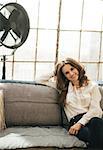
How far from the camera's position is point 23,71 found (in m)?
3.98

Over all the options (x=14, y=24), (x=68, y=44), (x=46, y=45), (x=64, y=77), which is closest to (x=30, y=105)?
(x=64, y=77)

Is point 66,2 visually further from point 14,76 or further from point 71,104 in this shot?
point 71,104

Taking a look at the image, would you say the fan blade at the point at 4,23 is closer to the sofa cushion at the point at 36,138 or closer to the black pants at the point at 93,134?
the sofa cushion at the point at 36,138

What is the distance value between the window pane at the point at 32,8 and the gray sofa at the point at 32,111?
123 centimetres

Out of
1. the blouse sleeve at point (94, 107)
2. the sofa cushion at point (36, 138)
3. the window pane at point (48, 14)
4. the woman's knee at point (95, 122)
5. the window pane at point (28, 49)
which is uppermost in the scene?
the window pane at point (48, 14)

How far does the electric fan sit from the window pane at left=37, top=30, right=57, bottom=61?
90cm

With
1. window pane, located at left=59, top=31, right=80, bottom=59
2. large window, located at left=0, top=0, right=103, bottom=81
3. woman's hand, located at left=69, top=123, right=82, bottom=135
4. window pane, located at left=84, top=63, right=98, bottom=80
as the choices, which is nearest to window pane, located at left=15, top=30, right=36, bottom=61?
large window, located at left=0, top=0, right=103, bottom=81

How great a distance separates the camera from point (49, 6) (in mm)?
3900

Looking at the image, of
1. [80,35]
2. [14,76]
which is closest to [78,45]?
[80,35]

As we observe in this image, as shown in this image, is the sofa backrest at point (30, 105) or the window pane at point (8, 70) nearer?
the sofa backrest at point (30, 105)

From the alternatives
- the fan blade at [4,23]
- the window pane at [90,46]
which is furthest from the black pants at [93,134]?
the window pane at [90,46]

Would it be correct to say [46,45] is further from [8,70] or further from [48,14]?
[8,70]

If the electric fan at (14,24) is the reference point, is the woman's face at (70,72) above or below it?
below

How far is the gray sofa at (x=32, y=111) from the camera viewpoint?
2.54 metres
